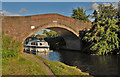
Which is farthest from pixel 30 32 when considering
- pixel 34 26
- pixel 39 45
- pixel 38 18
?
pixel 39 45

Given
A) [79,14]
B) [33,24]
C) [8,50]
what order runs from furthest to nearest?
[79,14] < [33,24] < [8,50]

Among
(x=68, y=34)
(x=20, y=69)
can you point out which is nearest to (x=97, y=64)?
(x=20, y=69)

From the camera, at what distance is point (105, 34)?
17969mm

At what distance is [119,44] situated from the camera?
63.4 feet

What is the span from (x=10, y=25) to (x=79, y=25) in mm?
14160

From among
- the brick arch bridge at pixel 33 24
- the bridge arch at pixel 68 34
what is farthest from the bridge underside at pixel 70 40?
the brick arch bridge at pixel 33 24

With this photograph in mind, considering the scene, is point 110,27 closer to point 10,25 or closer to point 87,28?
point 87,28

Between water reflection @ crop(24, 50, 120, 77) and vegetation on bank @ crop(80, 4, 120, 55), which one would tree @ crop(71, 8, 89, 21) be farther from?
water reflection @ crop(24, 50, 120, 77)

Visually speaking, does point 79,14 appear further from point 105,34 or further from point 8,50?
point 8,50

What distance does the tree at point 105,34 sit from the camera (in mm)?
18250

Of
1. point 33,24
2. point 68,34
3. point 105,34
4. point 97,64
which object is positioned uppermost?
point 33,24

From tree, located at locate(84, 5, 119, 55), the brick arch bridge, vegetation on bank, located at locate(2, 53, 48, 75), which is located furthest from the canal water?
the brick arch bridge

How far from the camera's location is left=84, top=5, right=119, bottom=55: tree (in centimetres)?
1825

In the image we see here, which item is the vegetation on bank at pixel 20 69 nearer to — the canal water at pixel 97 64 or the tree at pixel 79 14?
the canal water at pixel 97 64
